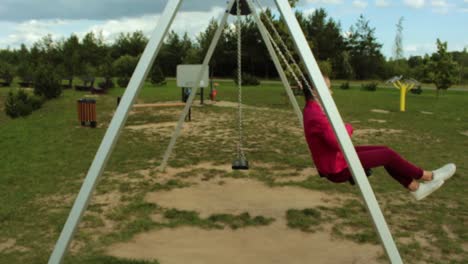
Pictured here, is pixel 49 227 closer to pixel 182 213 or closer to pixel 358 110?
pixel 182 213

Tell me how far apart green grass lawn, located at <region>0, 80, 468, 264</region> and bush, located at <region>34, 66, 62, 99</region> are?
553cm

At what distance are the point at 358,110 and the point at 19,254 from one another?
13.4 m

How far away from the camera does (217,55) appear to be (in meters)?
40.0

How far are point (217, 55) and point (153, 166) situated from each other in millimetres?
34450

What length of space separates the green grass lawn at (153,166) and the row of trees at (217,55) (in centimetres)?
2008

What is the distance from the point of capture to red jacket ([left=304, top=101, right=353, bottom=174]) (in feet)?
10.3

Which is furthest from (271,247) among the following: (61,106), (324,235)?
(61,106)

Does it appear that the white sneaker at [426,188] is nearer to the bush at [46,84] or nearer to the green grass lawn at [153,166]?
the green grass lawn at [153,166]

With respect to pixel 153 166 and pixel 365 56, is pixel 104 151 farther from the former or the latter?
pixel 365 56

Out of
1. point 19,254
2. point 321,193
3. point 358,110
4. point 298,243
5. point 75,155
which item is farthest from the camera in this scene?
point 358,110

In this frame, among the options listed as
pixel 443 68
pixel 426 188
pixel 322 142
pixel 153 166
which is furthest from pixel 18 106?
pixel 443 68

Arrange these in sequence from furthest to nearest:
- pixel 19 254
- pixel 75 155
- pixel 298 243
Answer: pixel 75 155
pixel 298 243
pixel 19 254

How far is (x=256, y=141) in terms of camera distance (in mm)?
8617

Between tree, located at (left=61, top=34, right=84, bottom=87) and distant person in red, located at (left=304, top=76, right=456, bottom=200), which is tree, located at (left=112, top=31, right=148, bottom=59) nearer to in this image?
tree, located at (left=61, top=34, right=84, bottom=87)
